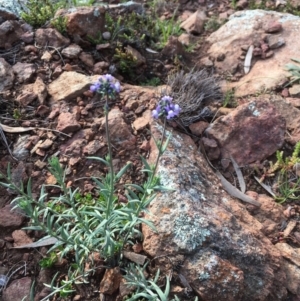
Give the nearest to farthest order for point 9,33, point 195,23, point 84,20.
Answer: point 9,33 < point 84,20 < point 195,23

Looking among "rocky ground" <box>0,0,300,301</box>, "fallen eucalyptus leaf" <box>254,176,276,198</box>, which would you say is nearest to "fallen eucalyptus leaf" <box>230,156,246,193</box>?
"rocky ground" <box>0,0,300,301</box>

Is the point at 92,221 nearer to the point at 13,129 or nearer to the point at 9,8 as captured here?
the point at 13,129

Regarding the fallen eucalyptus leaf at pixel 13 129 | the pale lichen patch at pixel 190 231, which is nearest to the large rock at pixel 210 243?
the pale lichen patch at pixel 190 231

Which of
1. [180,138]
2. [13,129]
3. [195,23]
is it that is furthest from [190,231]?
[195,23]

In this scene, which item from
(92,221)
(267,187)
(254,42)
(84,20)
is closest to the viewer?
(92,221)

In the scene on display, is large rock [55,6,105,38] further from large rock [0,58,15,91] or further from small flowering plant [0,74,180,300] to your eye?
small flowering plant [0,74,180,300]

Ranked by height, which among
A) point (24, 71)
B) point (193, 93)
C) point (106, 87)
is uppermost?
point (106, 87)

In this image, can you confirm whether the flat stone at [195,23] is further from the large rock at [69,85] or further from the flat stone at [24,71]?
the flat stone at [24,71]
